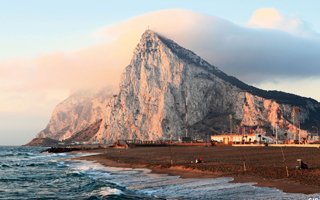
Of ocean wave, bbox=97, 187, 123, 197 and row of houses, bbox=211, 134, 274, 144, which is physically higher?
row of houses, bbox=211, 134, 274, 144

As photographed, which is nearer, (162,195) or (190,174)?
(162,195)

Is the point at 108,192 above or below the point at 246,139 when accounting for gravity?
below

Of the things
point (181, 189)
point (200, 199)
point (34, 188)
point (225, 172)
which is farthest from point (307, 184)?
point (34, 188)

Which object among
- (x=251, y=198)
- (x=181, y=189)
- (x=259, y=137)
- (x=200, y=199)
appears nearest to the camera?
(x=251, y=198)

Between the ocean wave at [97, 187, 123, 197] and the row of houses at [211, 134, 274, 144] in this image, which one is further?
the row of houses at [211, 134, 274, 144]

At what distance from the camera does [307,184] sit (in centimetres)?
2727

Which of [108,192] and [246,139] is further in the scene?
[246,139]

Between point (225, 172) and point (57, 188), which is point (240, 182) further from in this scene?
point (57, 188)

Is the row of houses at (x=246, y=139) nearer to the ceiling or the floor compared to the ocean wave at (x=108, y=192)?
nearer to the ceiling

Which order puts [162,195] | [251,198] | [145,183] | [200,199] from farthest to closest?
1. [145,183]
2. [162,195]
3. [200,199]
4. [251,198]

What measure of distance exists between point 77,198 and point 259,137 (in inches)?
5514

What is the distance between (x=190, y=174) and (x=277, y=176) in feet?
36.8

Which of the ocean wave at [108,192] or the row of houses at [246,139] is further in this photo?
the row of houses at [246,139]

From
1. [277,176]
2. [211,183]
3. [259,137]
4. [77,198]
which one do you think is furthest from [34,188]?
[259,137]
